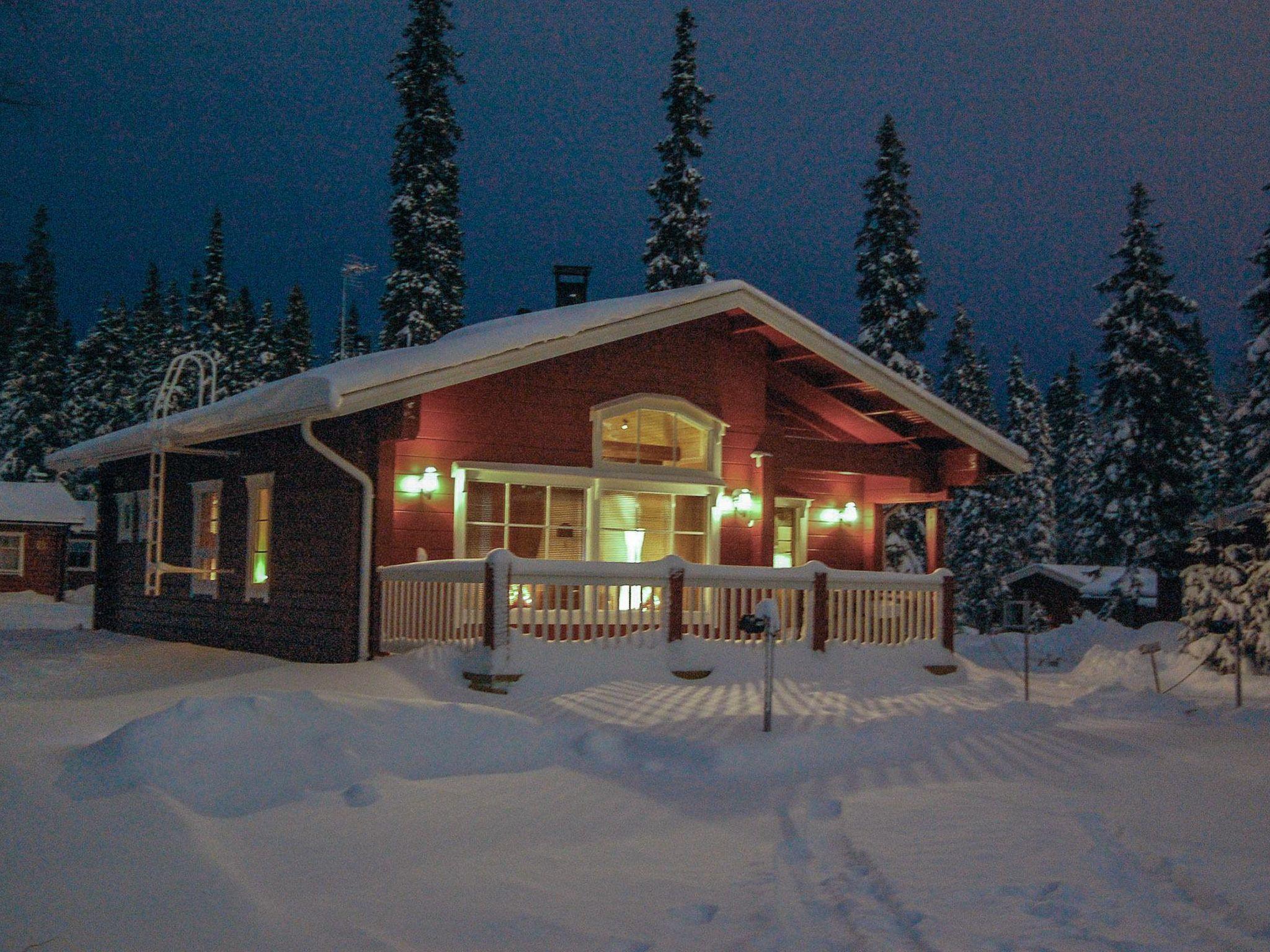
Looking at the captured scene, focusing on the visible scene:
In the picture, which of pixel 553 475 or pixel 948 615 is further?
pixel 553 475

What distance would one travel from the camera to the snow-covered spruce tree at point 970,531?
161 ft

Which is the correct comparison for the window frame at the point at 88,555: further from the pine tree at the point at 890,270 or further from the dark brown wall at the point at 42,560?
the pine tree at the point at 890,270

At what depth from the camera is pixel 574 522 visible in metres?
15.6

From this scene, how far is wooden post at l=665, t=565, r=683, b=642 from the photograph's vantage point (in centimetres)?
1213

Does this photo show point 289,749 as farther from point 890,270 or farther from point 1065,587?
point 1065,587

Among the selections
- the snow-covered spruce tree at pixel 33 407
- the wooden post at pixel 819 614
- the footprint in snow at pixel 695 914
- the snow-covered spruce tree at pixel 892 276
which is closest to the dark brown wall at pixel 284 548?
the wooden post at pixel 819 614

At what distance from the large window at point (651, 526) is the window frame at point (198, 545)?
6.10 metres

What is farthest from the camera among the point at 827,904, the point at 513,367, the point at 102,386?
the point at 102,386

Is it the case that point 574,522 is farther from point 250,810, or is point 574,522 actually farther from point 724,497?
point 250,810

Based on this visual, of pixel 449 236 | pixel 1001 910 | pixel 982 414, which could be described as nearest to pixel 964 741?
pixel 1001 910

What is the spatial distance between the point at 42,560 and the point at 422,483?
30227 millimetres

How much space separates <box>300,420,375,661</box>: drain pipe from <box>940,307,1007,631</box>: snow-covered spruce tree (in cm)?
3645

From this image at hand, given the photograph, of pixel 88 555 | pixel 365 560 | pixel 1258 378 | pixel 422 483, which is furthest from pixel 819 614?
pixel 88 555

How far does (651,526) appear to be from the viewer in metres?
16.3
